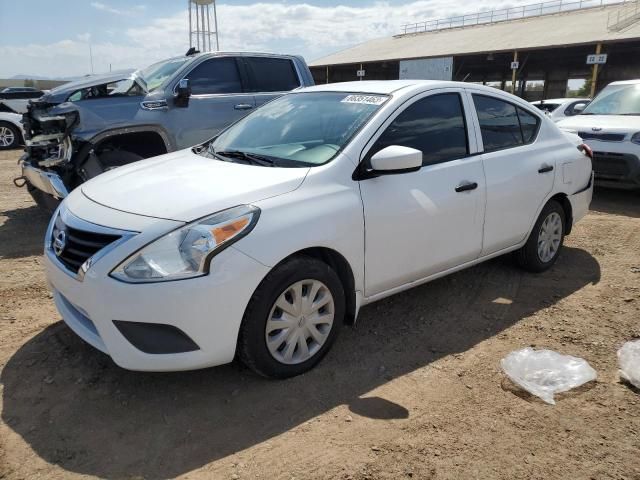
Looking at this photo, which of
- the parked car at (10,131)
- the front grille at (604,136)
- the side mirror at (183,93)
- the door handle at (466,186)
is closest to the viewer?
the door handle at (466,186)

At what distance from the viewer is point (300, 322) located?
2.95 meters

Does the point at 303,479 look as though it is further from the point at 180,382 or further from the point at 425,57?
the point at 425,57

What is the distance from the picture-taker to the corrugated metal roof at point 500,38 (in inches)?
1065

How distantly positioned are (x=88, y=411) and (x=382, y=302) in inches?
88.6

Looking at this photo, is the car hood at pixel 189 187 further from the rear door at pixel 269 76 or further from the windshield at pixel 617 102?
the windshield at pixel 617 102

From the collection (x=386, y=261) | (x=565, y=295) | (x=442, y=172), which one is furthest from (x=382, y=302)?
(x=565, y=295)

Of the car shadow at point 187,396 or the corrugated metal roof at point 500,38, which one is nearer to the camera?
the car shadow at point 187,396

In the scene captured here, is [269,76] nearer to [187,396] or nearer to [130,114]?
[130,114]

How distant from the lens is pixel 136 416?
8.89 ft

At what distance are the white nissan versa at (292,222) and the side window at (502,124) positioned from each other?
0.02m

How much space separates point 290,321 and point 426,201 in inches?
49.4

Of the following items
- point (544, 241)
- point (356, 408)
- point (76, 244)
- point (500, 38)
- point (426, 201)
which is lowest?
point (356, 408)

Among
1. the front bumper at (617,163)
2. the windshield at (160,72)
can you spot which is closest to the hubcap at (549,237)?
the front bumper at (617,163)

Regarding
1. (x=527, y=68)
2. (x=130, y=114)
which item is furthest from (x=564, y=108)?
(x=527, y=68)
